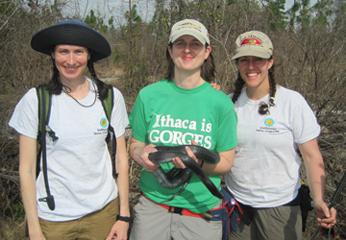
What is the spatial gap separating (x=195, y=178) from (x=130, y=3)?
15.5ft

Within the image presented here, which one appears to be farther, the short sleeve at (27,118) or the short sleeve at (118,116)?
the short sleeve at (118,116)

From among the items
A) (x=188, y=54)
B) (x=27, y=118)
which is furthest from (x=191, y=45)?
A: (x=27, y=118)

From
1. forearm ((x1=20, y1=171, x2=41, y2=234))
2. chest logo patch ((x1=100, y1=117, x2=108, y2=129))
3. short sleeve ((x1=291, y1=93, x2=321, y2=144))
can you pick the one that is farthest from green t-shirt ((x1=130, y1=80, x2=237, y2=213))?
forearm ((x1=20, y1=171, x2=41, y2=234))

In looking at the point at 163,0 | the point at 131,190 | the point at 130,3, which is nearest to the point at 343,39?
the point at 163,0

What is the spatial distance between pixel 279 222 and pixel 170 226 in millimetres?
806

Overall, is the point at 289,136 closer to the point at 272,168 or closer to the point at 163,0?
the point at 272,168

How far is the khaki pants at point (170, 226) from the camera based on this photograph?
2514mm

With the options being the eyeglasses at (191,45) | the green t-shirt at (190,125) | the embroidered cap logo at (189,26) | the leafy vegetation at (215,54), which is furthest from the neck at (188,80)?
the leafy vegetation at (215,54)

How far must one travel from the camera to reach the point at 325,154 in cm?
506

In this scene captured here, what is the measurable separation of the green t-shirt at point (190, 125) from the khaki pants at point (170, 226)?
0.24 feet

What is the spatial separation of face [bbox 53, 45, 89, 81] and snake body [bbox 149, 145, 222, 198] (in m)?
0.71

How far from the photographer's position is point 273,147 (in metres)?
2.73

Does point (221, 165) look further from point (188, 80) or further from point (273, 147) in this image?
point (188, 80)

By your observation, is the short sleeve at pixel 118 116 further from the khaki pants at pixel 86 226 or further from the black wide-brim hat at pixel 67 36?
the khaki pants at pixel 86 226
